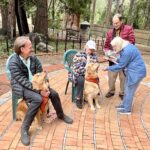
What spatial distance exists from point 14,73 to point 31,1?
507 inches

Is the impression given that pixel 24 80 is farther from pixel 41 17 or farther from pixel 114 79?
pixel 41 17

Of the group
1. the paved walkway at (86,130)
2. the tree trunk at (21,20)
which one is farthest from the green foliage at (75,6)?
the paved walkway at (86,130)

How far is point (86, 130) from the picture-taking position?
5.09m

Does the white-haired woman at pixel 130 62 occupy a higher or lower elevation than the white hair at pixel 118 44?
lower

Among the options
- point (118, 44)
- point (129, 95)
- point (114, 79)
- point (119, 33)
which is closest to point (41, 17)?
point (114, 79)

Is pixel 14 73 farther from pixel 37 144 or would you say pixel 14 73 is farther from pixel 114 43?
pixel 114 43

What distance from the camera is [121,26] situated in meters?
6.38

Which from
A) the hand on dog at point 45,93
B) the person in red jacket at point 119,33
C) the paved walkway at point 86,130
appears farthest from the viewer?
the person in red jacket at point 119,33

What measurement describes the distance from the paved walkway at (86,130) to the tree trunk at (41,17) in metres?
9.52

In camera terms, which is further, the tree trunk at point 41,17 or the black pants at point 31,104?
the tree trunk at point 41,17

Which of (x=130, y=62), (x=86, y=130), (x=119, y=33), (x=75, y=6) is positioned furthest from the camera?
(x=75, y=6)

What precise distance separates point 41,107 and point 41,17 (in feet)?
37.4

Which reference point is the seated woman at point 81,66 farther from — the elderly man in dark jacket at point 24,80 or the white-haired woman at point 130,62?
the elderly man in dark jacket at point 24,80

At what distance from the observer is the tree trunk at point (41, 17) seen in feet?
50.9
